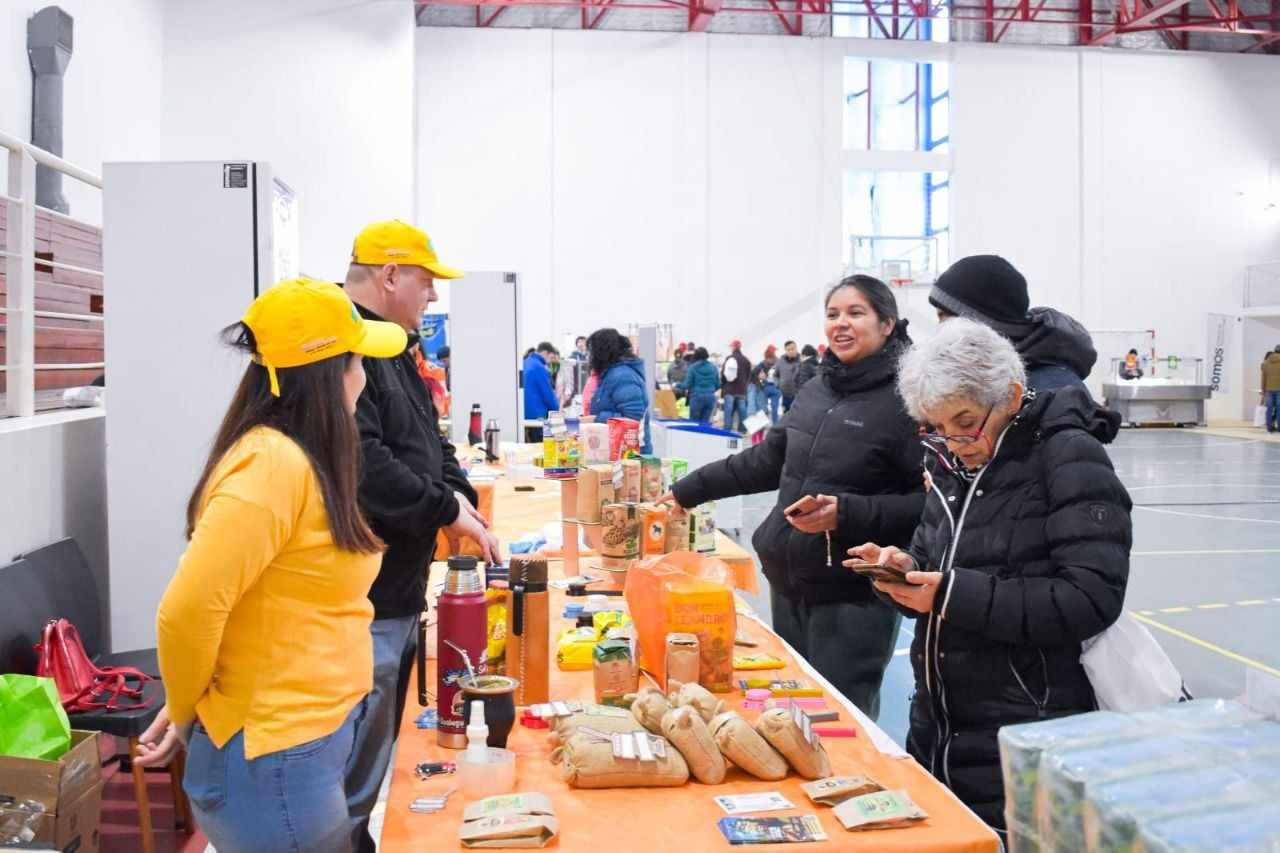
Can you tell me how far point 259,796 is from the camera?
4.98 feet

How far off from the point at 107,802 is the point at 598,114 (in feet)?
53.0

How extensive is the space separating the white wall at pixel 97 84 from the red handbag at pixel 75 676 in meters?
5.96

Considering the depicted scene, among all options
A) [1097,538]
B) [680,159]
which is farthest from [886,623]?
[680,159]

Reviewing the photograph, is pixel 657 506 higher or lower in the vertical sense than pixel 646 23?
lower

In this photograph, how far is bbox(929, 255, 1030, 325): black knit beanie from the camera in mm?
2316

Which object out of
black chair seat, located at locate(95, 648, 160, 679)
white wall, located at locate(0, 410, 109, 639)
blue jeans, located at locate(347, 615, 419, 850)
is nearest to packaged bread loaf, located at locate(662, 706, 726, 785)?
blue jeans, located at locate(347, 615, 419, 850)

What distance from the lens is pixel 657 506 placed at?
9.92ft

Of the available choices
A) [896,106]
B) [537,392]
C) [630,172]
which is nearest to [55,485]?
[537,392]

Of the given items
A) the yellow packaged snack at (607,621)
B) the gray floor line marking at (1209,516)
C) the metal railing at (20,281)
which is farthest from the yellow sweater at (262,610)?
the gray floor line marking at (1209,516)

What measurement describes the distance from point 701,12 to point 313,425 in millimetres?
17419

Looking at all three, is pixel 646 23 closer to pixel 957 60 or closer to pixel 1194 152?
pixel 957 60

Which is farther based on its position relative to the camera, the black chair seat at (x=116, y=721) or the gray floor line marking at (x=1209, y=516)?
the gray floor line marking at (x=1209, y=516)

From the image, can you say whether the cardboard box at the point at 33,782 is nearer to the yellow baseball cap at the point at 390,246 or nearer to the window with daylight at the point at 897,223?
the yellow baseball cap at the point at 390,246

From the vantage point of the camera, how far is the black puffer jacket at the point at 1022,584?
178 cm
